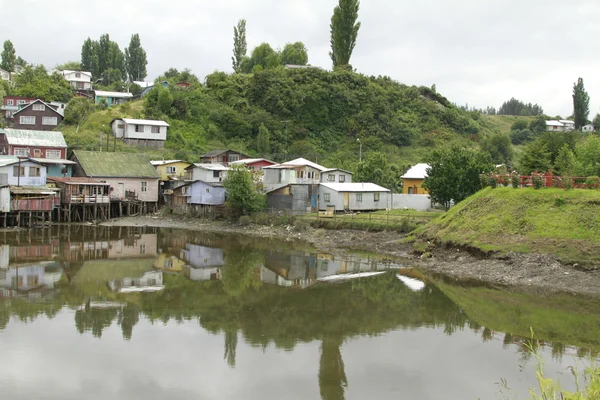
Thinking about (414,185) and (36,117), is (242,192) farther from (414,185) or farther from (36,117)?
(36,117)

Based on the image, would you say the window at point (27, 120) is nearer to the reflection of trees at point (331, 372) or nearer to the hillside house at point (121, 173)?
the hillside house at point (121, 173)

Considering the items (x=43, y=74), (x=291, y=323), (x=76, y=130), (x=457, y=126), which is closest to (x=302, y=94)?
(x=457, y=126)

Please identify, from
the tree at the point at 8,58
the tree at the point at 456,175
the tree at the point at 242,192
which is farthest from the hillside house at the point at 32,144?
the tree at the point at 8,58

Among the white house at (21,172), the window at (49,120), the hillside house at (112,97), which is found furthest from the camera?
the hillside house at (112,97)

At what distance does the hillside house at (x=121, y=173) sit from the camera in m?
54.5

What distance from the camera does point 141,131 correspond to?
69.2m

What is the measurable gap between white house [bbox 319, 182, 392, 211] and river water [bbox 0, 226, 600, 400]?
56.9 ft

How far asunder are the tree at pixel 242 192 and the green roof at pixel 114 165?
12528mm

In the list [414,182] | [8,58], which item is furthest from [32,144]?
[8,58]

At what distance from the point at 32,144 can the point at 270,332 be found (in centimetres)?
4526

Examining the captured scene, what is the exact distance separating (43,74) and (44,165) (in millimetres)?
42574

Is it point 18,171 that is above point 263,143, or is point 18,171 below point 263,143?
below

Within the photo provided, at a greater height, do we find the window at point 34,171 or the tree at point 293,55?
the tree at point 293,55

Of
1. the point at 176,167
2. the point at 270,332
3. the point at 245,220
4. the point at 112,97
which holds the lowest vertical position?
the point at 270,332
